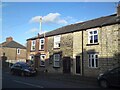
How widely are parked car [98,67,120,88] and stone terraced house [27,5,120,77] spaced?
23.1 ft

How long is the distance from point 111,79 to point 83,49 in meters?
12.0

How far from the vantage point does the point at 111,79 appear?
56.1 feet

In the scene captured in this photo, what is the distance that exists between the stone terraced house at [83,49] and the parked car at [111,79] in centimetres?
706

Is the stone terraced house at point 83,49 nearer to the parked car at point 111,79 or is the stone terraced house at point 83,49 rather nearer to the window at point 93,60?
the window at point 93,60

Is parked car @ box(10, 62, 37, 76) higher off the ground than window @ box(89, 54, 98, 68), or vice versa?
window @ box(89, 54, 98, 68)

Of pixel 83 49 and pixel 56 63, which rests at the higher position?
pixel 83 49

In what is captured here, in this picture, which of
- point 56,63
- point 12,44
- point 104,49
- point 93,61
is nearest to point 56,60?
point 56,63

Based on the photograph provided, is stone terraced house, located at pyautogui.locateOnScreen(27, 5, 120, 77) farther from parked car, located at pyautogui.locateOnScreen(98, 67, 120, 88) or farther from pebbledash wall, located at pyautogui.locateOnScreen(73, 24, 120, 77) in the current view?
parked car, located at pyautogui.locateOnScreen(98, 67, 120, 88)

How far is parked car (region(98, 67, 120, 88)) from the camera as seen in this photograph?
16.7 metres

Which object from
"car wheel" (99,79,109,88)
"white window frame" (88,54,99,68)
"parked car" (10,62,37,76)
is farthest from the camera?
"parked car" (10,62,37,76)

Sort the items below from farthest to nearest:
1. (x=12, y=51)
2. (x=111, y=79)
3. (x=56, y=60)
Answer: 1. (x=12, y=51)
2. (x=56, y=60)
3. (x=111, y=79)

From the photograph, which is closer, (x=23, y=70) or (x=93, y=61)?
(x=93, y=61)

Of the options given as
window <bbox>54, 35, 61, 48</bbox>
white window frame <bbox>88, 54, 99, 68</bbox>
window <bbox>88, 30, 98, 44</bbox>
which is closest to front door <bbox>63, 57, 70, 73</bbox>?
window <bbox>54, 35, 61, 48</bbox>

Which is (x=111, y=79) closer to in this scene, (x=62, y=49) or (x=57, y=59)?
(x=62, y=49)
